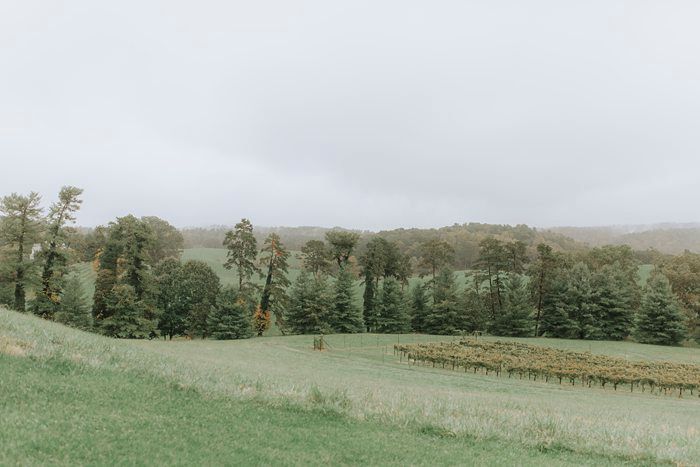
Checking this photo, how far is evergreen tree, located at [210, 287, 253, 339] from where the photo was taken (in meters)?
63.8

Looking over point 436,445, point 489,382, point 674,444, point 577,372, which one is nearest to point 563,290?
point 577,372

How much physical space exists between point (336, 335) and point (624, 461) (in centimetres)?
5625

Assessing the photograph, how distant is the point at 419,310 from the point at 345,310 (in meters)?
13.1

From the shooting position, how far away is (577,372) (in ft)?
135

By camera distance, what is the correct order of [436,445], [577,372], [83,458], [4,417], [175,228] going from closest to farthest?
1. [83,458]
2. [4,417]
3. [436,445]
4. [577,372]
5. [175,228]

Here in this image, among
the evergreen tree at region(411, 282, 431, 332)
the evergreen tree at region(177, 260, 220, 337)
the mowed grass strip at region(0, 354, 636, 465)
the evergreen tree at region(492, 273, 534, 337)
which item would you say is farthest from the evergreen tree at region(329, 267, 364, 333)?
the mowed grass strip at region(0, 354, 636, 465)

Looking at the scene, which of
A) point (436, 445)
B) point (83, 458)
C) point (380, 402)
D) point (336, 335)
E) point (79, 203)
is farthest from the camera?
point (336, 335)

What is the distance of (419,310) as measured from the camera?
77.6m

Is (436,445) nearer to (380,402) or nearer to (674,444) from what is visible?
(380,402)

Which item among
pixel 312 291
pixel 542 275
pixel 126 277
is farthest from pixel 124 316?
pixel 542 275

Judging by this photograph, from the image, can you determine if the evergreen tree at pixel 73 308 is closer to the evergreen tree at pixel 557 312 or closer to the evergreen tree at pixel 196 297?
the evergreen tree at pixel 196 297

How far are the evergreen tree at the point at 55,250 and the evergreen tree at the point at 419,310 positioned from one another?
50207 mm

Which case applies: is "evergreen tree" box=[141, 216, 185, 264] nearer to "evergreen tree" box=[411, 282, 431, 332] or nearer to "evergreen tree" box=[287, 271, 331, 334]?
"evergreen tree" box=[287, 271, 331, 334]

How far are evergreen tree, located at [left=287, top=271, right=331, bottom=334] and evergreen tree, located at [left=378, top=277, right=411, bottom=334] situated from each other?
31.4 feet
